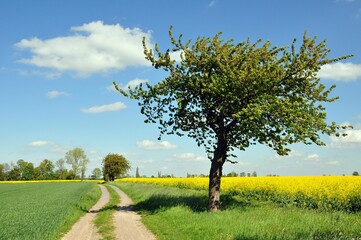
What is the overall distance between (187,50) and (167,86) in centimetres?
255

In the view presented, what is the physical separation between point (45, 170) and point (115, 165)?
61606 mm

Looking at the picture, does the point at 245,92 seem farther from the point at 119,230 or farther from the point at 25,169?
the point at 25,169

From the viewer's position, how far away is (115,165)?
135500mm

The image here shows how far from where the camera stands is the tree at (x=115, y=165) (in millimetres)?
135625

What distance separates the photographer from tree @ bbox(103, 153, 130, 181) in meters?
136

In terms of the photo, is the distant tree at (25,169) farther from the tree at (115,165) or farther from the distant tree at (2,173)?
the tree at (115,165)

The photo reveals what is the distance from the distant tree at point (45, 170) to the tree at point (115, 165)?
Answer: 158ft

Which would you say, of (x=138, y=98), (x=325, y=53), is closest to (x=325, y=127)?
(x=325, y=53)

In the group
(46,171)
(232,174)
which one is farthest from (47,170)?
(232,174)

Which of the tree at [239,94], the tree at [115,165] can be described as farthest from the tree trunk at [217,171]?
the tree at [115,165]

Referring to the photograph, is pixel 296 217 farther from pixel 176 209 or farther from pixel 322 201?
pixel 176 209

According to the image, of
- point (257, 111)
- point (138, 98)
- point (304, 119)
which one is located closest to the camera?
point (257, 111)

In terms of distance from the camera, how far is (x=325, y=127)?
20.8 metres

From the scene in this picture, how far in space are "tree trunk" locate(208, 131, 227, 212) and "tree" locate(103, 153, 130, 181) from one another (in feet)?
381
